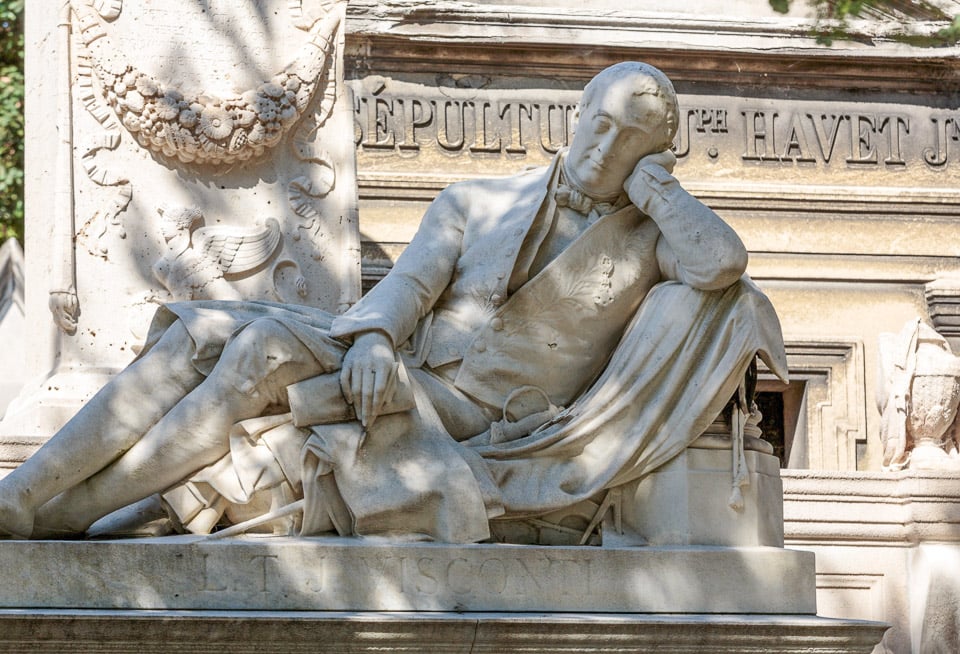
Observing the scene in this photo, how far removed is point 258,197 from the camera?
27.2ft

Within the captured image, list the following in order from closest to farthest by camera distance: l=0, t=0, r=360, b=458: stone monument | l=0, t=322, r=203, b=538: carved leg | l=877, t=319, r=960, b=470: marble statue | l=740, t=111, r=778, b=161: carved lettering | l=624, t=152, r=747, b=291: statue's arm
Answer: l=0, t=322, r=203, b=538: carved leg
l=624, t=152, r=747, b=291: statue's arm
l=0, t=0, r=360, b=458: stone monument
l=877, t=319, r=960, b=470: marble statue
l=740, t=111, r=778, b=161: carved lettering

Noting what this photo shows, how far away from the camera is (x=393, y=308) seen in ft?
19.4

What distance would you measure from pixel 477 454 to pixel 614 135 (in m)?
1.12

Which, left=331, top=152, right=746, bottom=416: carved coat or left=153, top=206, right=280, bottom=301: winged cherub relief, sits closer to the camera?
left=331, top=152, right=746, bottom=416: carved coat

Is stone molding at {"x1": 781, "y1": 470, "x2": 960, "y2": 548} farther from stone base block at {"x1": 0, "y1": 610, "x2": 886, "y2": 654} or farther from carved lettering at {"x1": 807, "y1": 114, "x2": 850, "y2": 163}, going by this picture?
carved lettering at {"x1": 807, "y1": 114, "x2": 850, "y2": 163}

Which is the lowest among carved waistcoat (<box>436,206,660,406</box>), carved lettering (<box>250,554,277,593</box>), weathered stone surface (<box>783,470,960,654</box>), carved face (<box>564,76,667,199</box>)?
weathered stone surface (<box>783,470,960,654</box>)

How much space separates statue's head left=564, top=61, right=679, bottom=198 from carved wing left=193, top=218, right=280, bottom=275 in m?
2.29

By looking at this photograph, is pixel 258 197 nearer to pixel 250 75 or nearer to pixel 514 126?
pixel 250 75

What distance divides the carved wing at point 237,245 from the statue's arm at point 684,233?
2438mm

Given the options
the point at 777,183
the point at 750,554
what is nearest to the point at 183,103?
the point at 750,554

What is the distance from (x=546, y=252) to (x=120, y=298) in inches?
96.8

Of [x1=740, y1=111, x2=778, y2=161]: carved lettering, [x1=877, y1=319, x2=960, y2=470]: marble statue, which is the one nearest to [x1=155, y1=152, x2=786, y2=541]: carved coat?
[x1=877, y1=319, x2=960, y2=470]: marble statue

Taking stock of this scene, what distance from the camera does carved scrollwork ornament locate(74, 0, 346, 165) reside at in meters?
8.10

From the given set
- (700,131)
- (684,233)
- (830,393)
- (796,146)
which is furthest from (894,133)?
(684,233)
